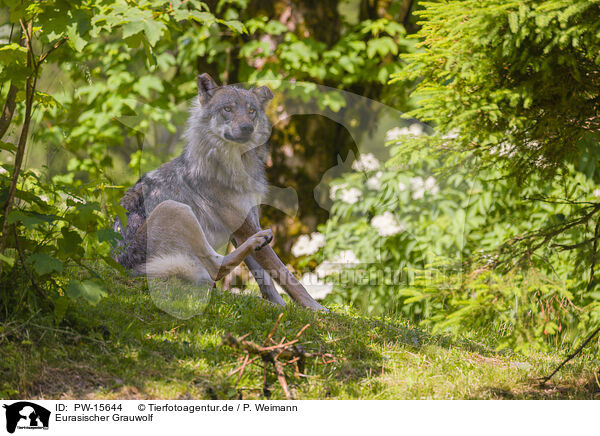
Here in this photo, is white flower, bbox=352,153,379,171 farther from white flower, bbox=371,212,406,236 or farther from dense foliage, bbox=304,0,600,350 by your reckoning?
white flower, bbox=371,212,406,236

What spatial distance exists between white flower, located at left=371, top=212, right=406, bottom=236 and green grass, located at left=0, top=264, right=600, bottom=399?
186 cm

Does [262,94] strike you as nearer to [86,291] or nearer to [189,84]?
[86,291]

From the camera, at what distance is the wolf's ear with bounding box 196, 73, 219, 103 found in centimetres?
475

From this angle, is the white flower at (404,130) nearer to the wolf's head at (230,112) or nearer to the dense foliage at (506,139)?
the dense foliage at (506,139)

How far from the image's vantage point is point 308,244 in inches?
232

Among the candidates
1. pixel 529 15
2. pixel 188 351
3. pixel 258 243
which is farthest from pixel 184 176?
pixel 529 15

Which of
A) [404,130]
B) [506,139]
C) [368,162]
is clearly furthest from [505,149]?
[368,162]

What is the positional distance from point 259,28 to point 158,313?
14.2 feet

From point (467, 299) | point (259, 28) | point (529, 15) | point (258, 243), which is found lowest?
point (467, 299)

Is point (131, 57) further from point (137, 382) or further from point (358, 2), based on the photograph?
point (137, 382)

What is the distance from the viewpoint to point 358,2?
7.60m

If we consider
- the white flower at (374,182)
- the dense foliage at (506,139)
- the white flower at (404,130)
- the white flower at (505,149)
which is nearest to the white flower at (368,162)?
the white flower at (374,182)
